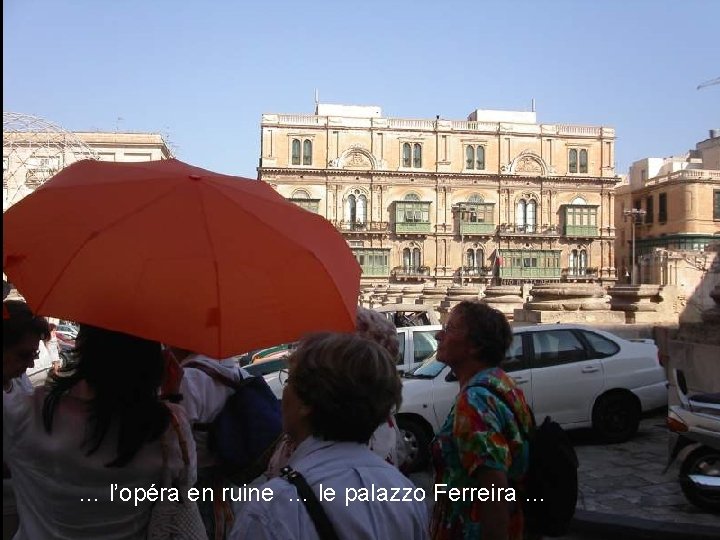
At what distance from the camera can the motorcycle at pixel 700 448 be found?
18.2ft

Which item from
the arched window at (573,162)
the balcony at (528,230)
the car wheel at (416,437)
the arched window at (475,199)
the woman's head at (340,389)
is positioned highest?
the arched window at (573,162)

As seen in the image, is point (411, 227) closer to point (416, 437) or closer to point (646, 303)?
point (646, 303)

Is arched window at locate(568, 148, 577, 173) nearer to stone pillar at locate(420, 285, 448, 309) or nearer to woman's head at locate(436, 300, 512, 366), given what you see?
stone pillar at locate(420, 285, 448, 309)

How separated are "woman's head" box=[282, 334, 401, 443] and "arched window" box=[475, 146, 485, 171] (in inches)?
2355

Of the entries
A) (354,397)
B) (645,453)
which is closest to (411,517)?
(354,397)

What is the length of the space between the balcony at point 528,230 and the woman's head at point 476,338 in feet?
190

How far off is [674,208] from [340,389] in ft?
207

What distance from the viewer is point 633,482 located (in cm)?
664

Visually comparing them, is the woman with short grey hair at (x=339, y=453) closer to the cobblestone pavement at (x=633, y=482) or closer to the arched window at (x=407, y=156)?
the cobblestone pavement at (x=633, y=482)

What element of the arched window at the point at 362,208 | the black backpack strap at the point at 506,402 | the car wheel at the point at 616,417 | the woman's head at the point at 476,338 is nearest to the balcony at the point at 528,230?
the arched window at the point at 362,208

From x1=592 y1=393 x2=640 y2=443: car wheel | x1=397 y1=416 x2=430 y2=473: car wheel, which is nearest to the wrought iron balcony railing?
x1=592 y1=393 x2=640 y2=443: car wheel

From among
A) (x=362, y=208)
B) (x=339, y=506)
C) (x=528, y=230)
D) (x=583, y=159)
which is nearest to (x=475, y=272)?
(x=528, y=230)

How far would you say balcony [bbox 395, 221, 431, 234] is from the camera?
Answer: 5838cm

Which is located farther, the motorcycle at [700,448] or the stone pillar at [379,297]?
the stone pillar at [379,297]
